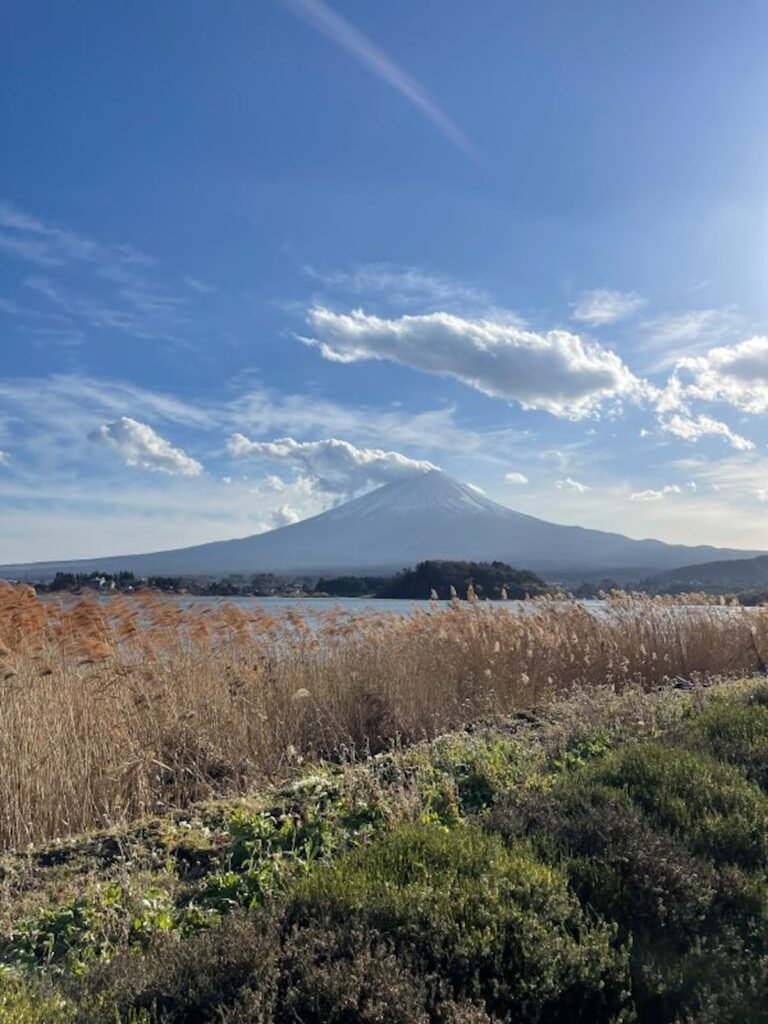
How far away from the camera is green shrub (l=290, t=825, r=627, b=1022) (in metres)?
2.78

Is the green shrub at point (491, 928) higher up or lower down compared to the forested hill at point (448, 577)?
lower down

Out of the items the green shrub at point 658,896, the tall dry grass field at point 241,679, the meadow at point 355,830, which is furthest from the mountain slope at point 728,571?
the green shrub at point 658,896

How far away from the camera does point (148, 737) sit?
6.53 meters

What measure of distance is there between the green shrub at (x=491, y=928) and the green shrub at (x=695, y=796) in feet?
2.99

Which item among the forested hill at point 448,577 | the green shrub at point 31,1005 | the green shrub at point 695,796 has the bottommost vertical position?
the green shrub at point 31,1005

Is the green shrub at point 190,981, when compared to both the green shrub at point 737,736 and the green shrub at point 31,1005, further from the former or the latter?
the green shrub at point 737,736

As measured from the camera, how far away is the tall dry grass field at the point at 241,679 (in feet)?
18.8

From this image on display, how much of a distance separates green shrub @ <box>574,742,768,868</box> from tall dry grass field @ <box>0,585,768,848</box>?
2424 mm

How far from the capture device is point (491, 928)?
2910 mm

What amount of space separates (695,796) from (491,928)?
5.96 ft

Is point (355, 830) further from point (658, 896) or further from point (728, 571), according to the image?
point (728, 571)

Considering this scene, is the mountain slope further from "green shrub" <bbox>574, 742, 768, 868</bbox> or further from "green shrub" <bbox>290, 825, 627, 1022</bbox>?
"green shrub" <bbox>290, 825, 627, 1022</bbox>

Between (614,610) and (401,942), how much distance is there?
346 inches

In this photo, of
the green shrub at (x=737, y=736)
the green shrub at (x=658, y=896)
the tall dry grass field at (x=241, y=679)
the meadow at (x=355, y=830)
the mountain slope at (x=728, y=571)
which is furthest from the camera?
the mountain slope at (x=728, y=571)
